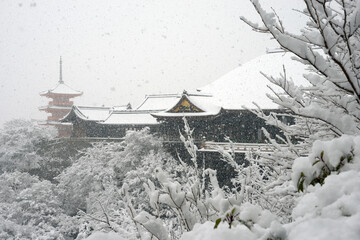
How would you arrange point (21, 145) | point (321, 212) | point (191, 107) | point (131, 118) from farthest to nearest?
point (131, 118) → point (21, 145) → point (191, 107) → point (321, 212)

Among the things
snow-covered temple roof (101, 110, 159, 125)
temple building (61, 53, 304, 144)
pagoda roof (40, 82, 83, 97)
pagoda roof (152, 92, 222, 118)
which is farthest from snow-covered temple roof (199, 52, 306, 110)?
pagoda roof (40, 82, 83, 97)

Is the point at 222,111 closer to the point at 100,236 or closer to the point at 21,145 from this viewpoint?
the point at 21,145

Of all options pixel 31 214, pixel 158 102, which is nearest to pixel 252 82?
pixel 158 102

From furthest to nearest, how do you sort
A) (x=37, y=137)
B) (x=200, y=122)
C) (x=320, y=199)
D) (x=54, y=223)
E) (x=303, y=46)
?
(x=37, y=137), (x=200, y=122), (x=54, y=223), (x=303, y=46), (x=320, y=199)

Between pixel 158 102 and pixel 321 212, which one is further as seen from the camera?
pixel 158 102

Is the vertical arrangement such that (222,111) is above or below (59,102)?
above

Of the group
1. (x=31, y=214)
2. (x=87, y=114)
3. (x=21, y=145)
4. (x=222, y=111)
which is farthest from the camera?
(x=87, y=114)

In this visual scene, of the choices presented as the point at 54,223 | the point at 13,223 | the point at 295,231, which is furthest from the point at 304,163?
the point at 54,223

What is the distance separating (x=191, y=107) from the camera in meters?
15.5

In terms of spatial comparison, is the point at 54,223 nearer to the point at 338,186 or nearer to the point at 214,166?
the point at 214,166

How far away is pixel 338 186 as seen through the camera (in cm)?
98

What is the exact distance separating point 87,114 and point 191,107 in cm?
1177

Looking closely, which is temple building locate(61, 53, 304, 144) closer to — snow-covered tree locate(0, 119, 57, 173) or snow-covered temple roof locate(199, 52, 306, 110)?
snow-covered temple roof locate(199, 52, 306, 110)

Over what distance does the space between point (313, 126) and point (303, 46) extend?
1.17 metres
